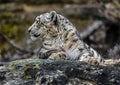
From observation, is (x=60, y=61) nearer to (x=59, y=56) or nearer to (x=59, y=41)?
(x=59, y=56)

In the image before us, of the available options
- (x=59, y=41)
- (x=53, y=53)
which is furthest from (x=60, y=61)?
(x=59, y=41)

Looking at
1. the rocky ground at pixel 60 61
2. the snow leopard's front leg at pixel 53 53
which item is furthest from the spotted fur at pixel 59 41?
the rocky ground at pixel 60 61

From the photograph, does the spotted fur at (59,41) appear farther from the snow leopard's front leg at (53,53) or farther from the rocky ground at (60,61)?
the rocky ground at (60,61)

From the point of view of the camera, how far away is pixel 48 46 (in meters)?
7.55

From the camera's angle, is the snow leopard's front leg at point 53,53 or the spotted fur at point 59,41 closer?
the snow leopard's front leg at point 53,53

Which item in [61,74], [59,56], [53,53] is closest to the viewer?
[61,74]

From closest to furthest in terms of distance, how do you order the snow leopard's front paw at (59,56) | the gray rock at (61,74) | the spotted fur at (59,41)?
1. the gray rock at (61,74)
2. the snow leopard's front paw at (59,56)
3. the spotted fur at (59,41)

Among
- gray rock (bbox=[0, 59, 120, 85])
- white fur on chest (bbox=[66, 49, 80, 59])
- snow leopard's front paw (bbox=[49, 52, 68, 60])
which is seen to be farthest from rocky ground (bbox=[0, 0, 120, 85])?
white fur on chest (bbox=[66, 49, 80, 59])

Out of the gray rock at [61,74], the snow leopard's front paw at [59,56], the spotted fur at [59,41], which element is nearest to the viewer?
the gray rock at [61,74]

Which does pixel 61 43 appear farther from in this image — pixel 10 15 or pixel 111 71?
pixel 10 15

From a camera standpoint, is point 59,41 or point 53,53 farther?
point 59,41

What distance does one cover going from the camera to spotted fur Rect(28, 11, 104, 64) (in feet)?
24.3

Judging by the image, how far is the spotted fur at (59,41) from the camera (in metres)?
7.41

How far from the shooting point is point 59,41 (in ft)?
24.8
